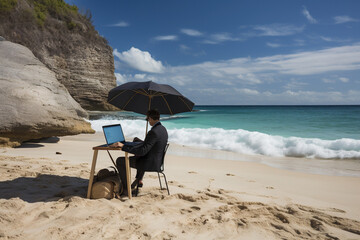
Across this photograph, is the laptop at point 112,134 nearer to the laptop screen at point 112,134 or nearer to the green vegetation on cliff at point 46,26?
the laptop screen at point 112,134

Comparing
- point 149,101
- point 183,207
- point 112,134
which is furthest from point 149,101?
point 183,207

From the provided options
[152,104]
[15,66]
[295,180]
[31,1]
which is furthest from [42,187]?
[31,1]

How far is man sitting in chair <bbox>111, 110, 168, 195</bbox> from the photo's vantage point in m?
3.73

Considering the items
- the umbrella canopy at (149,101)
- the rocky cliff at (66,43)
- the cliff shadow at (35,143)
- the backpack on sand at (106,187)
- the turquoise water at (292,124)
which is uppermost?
the rocky cliff at (66,43)

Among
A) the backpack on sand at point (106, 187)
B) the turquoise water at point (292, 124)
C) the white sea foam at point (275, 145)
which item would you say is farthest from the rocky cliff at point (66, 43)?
the backpack on sand at point (106, 187)

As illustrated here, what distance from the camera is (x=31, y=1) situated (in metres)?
26.4

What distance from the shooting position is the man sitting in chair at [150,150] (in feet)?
12.2

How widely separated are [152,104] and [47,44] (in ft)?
83.0

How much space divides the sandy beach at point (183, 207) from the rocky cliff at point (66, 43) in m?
22.9

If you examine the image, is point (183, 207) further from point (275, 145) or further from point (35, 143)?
point (275, 145)

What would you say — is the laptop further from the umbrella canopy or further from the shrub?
the shrub

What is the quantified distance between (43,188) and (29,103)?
4438 millimetres

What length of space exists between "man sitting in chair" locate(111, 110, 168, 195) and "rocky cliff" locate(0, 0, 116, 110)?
82.9 feet

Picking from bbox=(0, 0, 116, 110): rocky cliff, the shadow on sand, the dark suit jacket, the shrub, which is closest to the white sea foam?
the dark suit jacket
